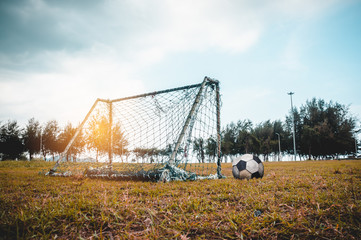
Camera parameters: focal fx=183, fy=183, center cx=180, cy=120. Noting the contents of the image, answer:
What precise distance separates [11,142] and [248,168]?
37.6 metres

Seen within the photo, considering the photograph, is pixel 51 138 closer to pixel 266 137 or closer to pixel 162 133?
pixel 162 133

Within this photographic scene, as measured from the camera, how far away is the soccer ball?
14.8ft

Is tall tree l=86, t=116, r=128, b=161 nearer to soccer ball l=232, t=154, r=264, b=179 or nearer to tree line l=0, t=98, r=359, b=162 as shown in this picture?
soccer ball l=232, t=154, r=264, b=179

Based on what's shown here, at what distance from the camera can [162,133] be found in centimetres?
570

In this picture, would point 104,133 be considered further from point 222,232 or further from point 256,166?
point 222,232

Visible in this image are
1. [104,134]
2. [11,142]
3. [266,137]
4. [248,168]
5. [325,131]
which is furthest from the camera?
[266,137]

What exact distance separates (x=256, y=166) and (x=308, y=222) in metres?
3.22

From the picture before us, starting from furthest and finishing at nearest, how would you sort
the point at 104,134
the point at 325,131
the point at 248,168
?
the point at 325,131, the point at 104,134, the point at 248,168

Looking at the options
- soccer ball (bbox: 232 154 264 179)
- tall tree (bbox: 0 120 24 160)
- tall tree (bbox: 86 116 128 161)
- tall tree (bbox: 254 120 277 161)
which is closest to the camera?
soccer ball (bbox: 232 154 264 179)

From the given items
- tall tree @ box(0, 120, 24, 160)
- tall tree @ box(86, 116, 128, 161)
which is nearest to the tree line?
tall tree @ box(0, 120, 24, 160)

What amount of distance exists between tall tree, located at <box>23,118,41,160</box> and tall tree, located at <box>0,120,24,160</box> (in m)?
0.88

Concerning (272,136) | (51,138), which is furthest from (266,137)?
(51,138)

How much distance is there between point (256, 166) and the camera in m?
4.58

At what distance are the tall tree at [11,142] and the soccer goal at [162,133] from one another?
31.1m
